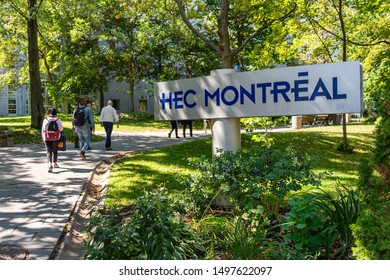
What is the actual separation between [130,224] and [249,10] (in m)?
9.19

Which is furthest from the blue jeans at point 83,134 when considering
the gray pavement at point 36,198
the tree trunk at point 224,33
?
the tree trunk at point 224,33

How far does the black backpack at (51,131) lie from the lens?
9.52 metres

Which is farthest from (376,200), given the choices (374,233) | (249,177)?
(249,177)

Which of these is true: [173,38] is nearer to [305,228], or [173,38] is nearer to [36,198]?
[36,198]

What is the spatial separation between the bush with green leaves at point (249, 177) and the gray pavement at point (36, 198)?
1.95m

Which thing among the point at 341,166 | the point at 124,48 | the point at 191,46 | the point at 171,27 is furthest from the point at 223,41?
the point at 124,48

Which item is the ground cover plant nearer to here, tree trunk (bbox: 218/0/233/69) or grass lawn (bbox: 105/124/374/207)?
grass lawn (bbox: 105/124/374/207)

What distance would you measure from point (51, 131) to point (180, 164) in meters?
3.34

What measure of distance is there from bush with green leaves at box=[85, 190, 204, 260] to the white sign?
175 centimetres

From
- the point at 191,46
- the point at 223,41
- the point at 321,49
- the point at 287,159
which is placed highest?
the point at 191,46

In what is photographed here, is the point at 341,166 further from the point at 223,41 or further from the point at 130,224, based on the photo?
the point at 130,224

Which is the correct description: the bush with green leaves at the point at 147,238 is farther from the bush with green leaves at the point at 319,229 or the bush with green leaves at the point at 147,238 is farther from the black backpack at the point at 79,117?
the black backpack at the point at 79,117

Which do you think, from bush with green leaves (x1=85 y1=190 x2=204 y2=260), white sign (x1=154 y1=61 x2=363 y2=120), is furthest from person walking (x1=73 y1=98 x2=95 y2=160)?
bush with green leaves (x1=85 y1=190 x2=204 y2=260)

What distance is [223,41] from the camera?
7.27 meters
